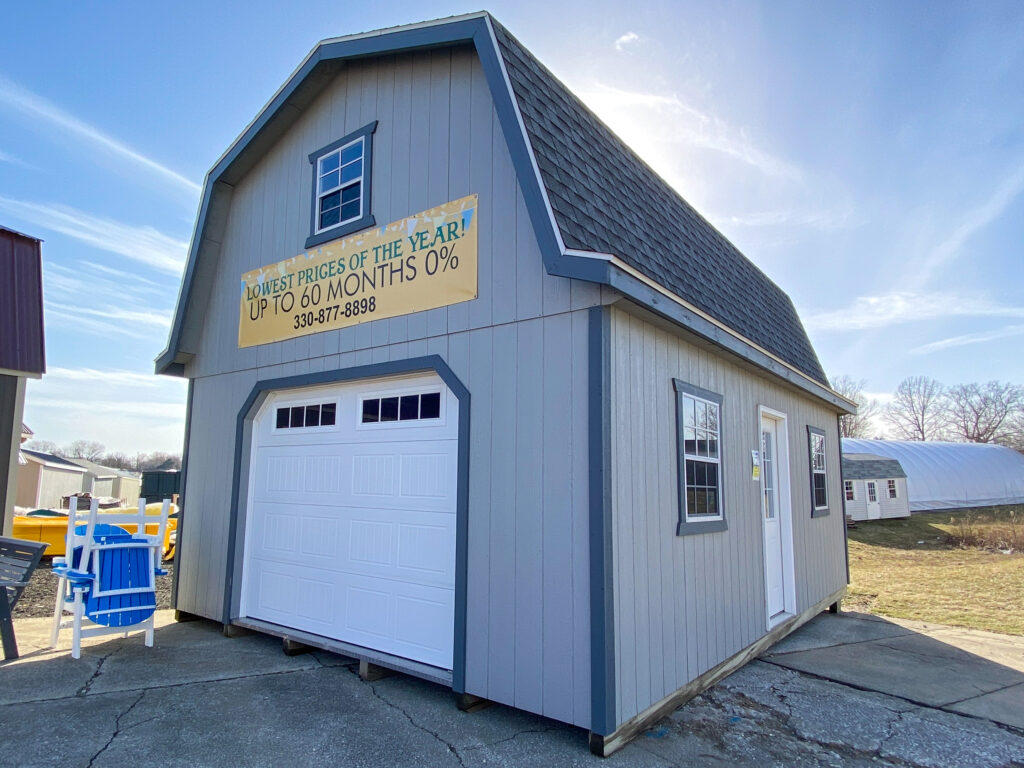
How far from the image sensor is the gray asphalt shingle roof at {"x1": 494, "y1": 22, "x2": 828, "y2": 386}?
4160 mm

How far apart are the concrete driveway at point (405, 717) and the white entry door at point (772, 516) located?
995mm

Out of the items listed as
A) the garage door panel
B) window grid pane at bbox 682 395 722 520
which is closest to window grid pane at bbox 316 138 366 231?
the garage door panel

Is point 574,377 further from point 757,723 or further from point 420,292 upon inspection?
point 757,723

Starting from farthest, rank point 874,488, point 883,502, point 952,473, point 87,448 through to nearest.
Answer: point 87,448
point 952,473
point 883,502
point 874,488

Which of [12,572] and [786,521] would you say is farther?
[786,521]

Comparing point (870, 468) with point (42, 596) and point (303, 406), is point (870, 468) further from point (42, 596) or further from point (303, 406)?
point (42, 596)

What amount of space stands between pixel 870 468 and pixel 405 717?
2698 centimetres

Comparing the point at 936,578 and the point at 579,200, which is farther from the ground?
the point at 579,200

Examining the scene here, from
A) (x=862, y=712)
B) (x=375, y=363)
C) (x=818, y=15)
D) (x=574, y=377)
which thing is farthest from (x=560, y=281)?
→ (x=818, y=15)

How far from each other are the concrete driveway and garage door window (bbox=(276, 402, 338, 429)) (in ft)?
7.05

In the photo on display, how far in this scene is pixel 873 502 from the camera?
986 inches

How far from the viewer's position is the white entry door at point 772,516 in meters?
6.63

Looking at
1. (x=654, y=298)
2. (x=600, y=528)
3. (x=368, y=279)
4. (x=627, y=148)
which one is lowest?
(x=600, y=528)

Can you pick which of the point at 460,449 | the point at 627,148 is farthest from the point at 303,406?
the point at 627,148
